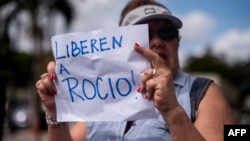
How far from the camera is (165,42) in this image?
7.16 feet

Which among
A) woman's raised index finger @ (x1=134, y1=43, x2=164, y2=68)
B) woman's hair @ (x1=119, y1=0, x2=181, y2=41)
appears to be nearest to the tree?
woman's hair @ (x1=119, y1=0, x2=181, y2=41)

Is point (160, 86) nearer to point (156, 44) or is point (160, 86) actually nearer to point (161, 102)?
point (161, 102)

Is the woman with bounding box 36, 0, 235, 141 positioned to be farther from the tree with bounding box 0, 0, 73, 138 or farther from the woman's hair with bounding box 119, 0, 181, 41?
the tree with bounding box 0, 0, 73, 138

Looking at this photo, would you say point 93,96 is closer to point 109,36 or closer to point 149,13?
point 109,36

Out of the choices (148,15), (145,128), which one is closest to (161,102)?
(145,128)

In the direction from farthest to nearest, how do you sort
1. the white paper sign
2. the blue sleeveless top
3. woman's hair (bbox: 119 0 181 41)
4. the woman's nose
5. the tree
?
the tree → woman's hair (bbox: 119 0 181 41) → the woman's nose → the blue sleeveless top → the white paper sign

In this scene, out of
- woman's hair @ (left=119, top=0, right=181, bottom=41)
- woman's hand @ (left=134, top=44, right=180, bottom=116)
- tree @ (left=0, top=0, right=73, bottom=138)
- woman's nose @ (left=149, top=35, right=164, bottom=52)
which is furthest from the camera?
tree @ (left=0, top=0, right=73, bottom=138)

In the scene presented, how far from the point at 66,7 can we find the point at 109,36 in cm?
1464

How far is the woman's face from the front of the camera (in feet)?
7.11

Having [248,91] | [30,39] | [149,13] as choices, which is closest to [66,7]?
[30,39]

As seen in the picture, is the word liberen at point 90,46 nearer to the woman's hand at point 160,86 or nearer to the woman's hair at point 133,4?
the woman's hand at point 160,86

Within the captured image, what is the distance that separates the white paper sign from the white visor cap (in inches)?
12.8

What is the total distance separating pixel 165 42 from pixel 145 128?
418 millimetres

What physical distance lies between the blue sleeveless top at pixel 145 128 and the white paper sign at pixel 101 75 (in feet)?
0.58
